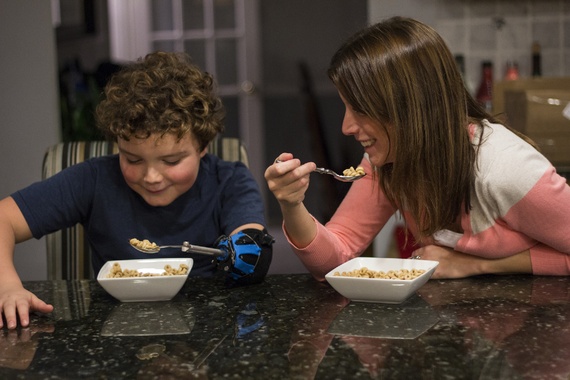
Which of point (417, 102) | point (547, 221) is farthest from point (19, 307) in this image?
point (547, 221)

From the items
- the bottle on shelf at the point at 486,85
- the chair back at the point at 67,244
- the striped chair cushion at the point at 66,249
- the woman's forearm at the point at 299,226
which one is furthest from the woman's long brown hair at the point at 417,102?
the bottle on shelf at the point at 486,85

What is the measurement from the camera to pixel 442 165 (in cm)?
136

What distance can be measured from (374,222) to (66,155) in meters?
0.75

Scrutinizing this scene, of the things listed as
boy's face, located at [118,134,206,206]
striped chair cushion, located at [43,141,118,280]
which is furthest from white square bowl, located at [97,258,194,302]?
striped chair cushion, located at [43,141,118,280]

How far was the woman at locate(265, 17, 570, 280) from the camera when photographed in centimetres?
133

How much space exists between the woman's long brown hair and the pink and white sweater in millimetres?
36

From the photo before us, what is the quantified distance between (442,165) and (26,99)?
2444mm

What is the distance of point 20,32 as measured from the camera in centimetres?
333

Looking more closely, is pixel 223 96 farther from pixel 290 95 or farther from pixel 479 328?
pixel 479 328

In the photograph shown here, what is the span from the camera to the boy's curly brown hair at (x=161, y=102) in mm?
1512

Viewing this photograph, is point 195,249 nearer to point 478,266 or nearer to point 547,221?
point 478,266

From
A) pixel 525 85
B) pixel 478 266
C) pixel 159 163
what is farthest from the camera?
pixel 525 85

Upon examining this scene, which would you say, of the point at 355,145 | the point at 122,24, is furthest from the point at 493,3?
the point at 122,24

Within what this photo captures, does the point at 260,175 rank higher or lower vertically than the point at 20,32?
lower
